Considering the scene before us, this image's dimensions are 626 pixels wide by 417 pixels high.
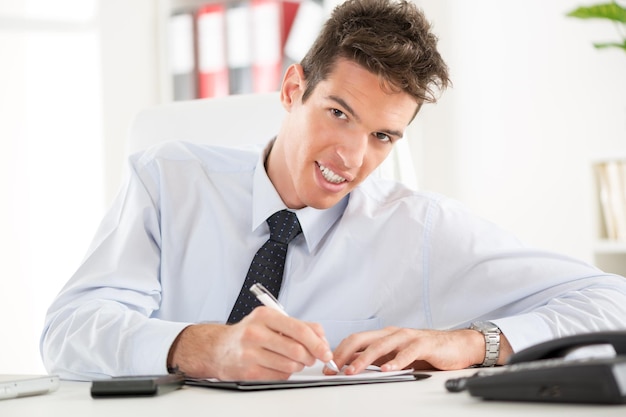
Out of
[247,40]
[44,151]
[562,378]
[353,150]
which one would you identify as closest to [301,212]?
[353,150]

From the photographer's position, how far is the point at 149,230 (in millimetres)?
1658

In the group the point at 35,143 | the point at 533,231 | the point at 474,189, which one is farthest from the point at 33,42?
the point at 533,231

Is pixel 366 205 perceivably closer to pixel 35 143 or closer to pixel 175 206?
pixel 175 206

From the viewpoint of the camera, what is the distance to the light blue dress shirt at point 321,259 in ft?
5.02

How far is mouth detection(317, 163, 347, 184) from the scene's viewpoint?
1.60 metres

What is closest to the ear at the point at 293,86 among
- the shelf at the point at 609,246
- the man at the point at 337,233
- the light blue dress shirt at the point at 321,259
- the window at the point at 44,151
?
the man at the point at 337,233

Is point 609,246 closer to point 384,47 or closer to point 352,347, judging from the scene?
point 384,47

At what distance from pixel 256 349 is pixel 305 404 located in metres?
0.22

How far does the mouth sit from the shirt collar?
Result: 77 millimetres

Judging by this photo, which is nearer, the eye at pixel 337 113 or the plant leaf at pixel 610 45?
the eye at pixel 337 113

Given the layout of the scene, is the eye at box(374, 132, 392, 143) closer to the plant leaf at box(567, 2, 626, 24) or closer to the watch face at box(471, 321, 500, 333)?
the watch face at box(471, 321, 500, 333)

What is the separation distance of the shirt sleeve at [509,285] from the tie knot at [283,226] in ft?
0.85

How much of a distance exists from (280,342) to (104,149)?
9.16 ft

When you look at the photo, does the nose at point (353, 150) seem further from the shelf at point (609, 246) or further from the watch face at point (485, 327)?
the shelf at point (609, 246)
